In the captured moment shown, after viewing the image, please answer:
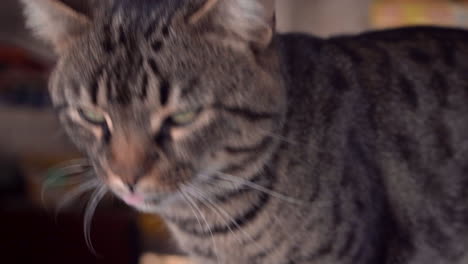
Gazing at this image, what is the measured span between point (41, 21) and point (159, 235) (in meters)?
0.95

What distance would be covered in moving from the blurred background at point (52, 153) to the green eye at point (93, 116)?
33.7 inches

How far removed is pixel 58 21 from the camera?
828 millimetres

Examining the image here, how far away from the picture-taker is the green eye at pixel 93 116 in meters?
0.79

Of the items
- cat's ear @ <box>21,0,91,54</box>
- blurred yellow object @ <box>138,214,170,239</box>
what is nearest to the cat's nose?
cat's ear @ <box>21,0,91,54</box>

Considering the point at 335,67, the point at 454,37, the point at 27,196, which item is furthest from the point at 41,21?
the point at 27,196

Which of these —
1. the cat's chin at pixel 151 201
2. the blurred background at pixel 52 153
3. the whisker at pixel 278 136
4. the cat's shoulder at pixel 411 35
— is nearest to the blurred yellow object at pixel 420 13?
the blurred background at pixel 52 153

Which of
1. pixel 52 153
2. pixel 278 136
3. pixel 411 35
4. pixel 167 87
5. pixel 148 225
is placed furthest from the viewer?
pixel 52 153

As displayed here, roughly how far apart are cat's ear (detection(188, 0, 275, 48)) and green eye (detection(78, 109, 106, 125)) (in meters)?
0.19

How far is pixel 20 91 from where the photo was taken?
75.2 inches

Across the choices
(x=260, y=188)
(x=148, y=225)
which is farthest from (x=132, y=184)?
(x=148, y=225)

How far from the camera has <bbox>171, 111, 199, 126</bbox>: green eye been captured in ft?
2.49

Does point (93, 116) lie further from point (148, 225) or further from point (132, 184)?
point (148, 225)

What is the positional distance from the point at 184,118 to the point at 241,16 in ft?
0.53

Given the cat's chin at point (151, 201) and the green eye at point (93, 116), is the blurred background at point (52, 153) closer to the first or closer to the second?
the cat's chin at point (151, 201)
